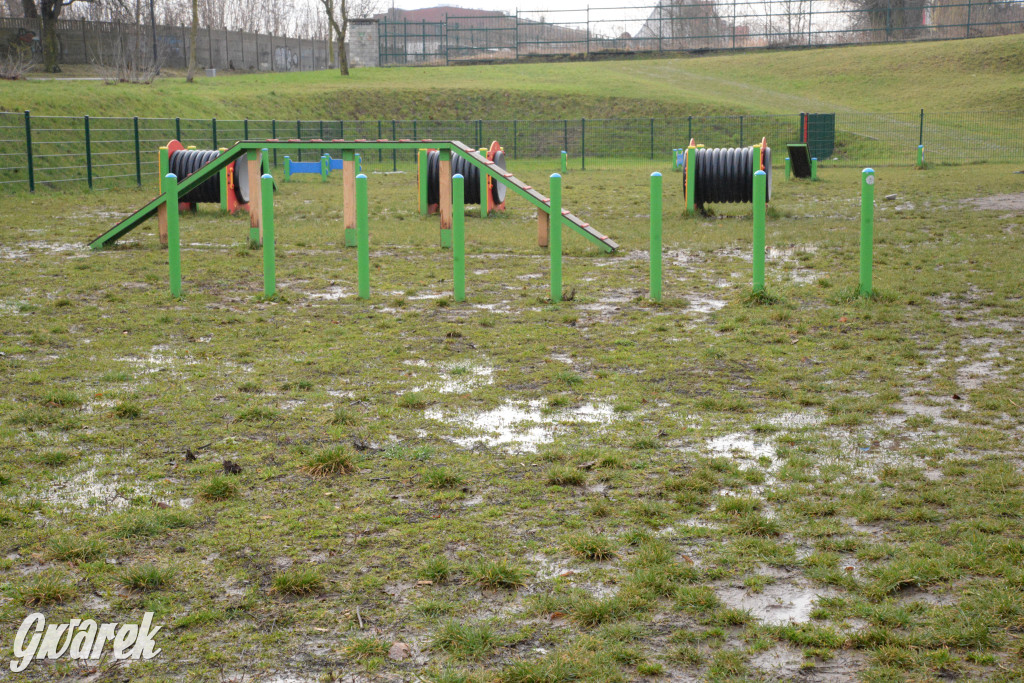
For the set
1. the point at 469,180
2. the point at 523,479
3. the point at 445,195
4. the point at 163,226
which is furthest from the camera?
the point at 469,180

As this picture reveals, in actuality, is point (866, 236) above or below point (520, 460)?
above

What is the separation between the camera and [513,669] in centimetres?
317

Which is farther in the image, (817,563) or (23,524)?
(23,524)

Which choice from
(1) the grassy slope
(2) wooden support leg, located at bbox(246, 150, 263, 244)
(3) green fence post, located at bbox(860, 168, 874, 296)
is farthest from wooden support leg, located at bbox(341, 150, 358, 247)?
(1) the grassy slope

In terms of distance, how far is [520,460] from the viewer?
534 cm

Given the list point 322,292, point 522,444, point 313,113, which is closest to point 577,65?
point 313,113

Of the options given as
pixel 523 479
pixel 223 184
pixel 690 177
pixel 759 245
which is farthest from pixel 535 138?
pixel 523 479

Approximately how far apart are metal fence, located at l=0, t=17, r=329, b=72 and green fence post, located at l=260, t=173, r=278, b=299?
121ft

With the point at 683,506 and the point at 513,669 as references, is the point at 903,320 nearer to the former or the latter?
the point at 683,506

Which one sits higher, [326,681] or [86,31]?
[86,31]

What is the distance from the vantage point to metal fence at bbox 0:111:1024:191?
24.8 m

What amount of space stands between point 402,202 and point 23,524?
59.2 feet

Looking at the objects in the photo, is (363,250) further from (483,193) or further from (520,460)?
(483,193)

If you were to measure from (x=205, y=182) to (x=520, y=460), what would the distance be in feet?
51.4
